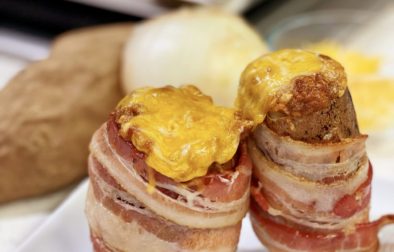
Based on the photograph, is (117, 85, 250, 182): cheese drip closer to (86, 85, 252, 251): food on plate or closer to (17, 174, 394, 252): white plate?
(86, 85, 252, 251): food on plate

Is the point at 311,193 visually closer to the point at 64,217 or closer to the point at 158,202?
the point at 158,202

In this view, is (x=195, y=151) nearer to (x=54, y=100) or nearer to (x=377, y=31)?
(x=54, y=100)

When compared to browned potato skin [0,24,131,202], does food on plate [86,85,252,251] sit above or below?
above

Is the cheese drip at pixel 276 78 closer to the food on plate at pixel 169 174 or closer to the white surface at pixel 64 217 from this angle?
the food on plate at pixel 169 174

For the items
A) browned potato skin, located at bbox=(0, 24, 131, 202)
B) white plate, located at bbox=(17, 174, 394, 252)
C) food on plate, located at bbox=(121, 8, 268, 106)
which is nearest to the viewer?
white plate, located at bbox=(17, 174, 394, 252)

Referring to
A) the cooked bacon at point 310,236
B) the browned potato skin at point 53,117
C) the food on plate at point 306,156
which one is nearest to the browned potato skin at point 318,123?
the food on plate at point 306,156

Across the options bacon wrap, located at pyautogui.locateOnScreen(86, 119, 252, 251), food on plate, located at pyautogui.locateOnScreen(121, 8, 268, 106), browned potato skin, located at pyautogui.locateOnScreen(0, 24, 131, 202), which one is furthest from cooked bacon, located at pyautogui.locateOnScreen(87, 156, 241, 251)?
food on plate, located at pyautogui.locateOnScreen(121, 8, 268, 106)

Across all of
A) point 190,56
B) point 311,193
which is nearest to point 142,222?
point 311,193
